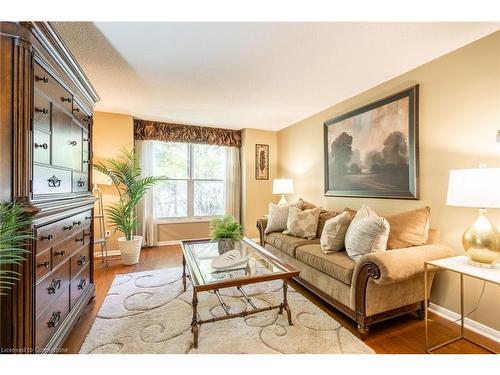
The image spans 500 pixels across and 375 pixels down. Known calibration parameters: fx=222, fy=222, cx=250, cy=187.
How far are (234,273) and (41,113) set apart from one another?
1.67m

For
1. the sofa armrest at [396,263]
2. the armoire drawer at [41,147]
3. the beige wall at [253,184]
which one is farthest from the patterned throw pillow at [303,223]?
the armoire drawer at [41,147]

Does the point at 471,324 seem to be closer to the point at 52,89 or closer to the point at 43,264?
the point at 43,264

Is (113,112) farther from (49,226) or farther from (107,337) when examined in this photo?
(107,337)

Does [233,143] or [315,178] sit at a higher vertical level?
[233,143]

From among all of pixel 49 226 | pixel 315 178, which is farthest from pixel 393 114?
pixel 49 226

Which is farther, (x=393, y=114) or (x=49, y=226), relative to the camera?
(x=393, y=114)

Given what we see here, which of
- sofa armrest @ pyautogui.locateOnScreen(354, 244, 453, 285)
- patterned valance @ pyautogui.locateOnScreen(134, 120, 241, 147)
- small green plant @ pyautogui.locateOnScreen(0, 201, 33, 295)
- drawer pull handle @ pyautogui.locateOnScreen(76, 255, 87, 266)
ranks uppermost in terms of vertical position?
patterned valance @ pyautogui.locateOnScreen(134, 120, 241, 147)

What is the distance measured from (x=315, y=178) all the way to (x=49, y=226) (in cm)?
342

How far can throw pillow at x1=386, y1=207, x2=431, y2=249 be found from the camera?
201 cm

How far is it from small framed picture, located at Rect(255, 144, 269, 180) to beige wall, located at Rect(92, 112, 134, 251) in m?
2.42

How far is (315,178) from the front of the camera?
12.5 ft

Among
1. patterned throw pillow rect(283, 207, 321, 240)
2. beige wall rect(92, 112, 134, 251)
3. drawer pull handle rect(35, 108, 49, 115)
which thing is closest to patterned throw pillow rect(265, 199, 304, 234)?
patterned throw pillow rect(283, 207, 321, 240)

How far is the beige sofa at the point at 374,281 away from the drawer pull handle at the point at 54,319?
2079 mm

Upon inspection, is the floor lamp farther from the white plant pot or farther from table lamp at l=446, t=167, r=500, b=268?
table lamp at l=446, t=167, r=500, b=268
